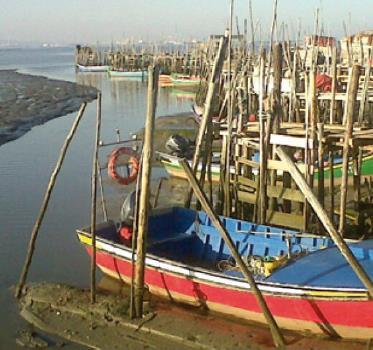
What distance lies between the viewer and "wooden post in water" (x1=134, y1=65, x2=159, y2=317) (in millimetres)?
9719

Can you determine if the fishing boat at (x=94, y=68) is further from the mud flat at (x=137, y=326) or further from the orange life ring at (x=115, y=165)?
the mud flat at (x=137, y=326)

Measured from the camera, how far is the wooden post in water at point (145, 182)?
9.72 m

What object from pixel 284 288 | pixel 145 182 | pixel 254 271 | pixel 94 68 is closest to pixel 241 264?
pixel 284 288

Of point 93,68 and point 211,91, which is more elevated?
point 211,91

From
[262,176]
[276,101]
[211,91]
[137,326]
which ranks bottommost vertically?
[137,326]

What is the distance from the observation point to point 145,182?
9828 millimetres

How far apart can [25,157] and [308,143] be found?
1527 cm

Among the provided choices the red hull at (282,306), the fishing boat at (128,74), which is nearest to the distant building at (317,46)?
the red hull at (282,306)

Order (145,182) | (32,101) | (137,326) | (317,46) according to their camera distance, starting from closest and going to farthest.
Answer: (145,182) → (137,326) → (317,46) → (32,101)

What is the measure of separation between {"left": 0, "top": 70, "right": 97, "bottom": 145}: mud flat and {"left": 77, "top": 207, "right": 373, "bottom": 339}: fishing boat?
17.9 m

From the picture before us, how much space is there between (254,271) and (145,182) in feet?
8.50

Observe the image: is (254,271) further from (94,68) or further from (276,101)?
(94,68)

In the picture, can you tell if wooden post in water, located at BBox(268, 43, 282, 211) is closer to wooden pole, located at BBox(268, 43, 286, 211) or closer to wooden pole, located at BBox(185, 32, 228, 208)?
wooden pole, located at BBox(268, 43, 286, 211)

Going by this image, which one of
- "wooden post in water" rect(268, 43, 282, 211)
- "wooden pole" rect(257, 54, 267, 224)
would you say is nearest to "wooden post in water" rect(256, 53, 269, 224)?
"wooden pole" rect(257, 54, 267, 224)
